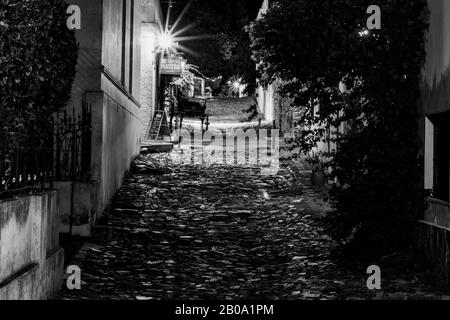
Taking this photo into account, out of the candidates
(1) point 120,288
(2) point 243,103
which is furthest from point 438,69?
(2) point 243,103

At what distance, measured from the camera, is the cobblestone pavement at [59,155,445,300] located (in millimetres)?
8328

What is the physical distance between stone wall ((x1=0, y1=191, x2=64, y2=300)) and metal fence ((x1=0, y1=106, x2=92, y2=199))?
24 centimetres

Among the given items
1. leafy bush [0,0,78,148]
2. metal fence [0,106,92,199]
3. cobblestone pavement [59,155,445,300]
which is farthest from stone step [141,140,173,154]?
leafy bush [0,0,78,148]

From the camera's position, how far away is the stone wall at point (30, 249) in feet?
20.4

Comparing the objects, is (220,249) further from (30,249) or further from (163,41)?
(163,41)

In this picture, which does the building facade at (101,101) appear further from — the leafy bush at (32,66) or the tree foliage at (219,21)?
the tree foliage at (219,21)

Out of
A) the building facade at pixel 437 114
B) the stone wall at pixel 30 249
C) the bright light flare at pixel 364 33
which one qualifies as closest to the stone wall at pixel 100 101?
the stone wall at pixel 30 249

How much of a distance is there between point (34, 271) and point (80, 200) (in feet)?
12.9

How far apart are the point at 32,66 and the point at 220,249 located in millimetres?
4986

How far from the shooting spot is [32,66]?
7.62 meters

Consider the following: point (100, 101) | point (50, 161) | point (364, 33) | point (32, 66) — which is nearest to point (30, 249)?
point (50, 161)

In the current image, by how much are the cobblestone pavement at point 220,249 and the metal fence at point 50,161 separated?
1.42 metres

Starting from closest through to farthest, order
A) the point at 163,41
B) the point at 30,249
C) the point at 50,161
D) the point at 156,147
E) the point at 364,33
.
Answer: the point at 30,249 → the point at 50,161 → the point at 364,33 → the point at 156,147 → the point at 163,41

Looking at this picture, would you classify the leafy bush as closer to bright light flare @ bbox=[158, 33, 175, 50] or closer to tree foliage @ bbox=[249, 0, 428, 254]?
tree foliage @ bbox=[249, 0, 428, 254]
